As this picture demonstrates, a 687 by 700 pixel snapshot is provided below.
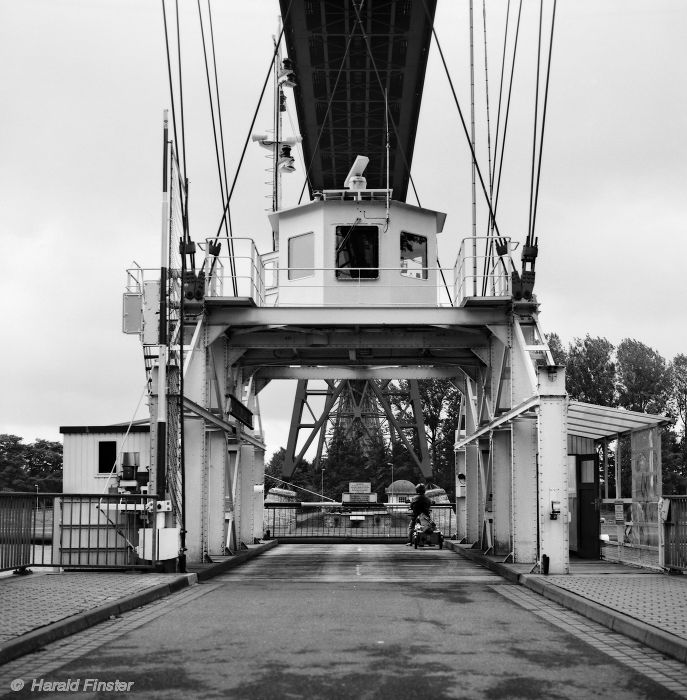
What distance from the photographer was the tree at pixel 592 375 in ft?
276

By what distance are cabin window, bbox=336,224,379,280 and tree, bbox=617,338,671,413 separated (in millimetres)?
62540

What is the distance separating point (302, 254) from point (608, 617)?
16340mm

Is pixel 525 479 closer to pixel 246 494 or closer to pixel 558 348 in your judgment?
pixel 246 494

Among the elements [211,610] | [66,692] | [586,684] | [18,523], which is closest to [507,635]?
[586,684]

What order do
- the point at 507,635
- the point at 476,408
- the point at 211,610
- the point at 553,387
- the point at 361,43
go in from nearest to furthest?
the point at 507,635, the point at 211,610, the point at 553,387, the point at 361,43, the point at 476,408

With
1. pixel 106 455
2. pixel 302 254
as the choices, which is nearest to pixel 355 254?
pixel 302 254

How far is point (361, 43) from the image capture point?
24156 millimetres

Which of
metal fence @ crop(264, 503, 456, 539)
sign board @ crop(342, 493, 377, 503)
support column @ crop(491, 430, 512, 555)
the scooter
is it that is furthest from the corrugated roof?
sign board @ crop(342, 493, 377, 503)

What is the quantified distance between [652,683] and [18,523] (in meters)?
11.4

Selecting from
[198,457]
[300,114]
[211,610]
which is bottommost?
[211,610]

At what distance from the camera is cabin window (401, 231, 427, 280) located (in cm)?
2600

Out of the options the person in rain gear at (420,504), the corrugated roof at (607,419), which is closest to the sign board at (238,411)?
the person in rain gear at (420,504)

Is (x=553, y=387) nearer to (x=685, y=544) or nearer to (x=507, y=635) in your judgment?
(x=685, y=544)

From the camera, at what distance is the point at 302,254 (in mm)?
26172
